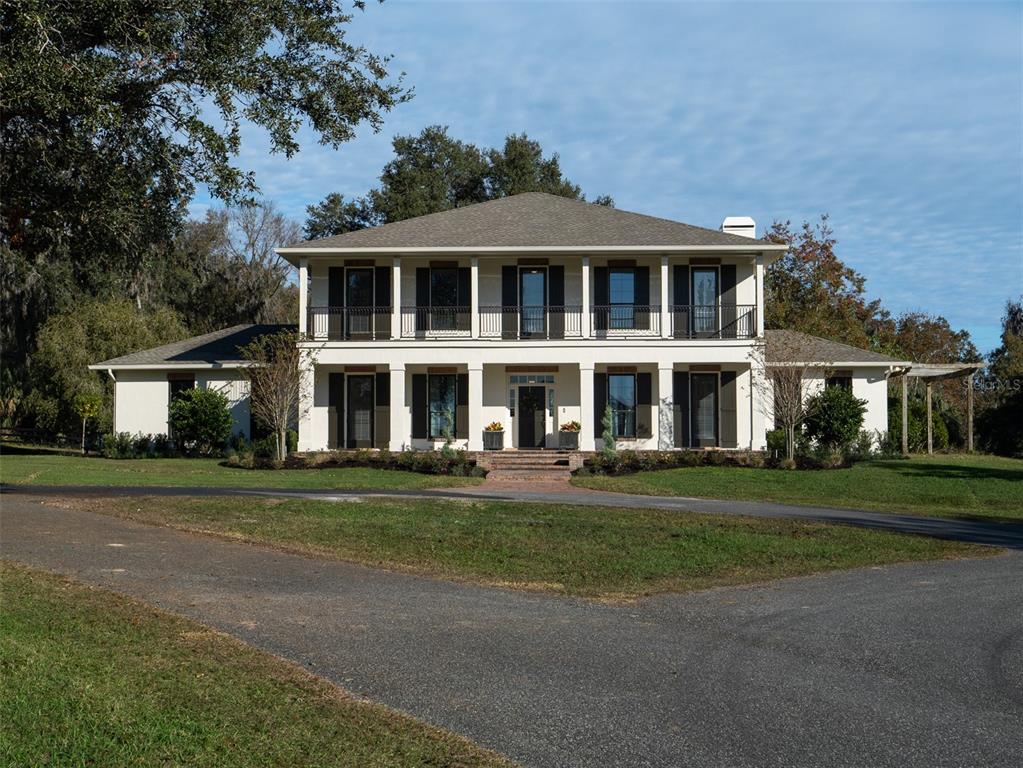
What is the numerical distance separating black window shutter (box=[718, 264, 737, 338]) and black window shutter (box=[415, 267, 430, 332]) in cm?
851

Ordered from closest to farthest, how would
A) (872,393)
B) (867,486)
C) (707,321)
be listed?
1. (867,486)
2. (707,321)
3. (872,393)

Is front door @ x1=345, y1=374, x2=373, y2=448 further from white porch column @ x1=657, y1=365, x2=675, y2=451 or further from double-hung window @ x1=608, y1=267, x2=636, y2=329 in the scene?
white porch column @ x1=657, y1=365, x2=675, y2=451

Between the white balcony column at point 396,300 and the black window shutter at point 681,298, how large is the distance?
7924mm

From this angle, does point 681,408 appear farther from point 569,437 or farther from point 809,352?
point 809,352

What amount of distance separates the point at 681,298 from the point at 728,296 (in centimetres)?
137

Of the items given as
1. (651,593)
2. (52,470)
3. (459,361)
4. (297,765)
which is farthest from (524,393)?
(297,765)

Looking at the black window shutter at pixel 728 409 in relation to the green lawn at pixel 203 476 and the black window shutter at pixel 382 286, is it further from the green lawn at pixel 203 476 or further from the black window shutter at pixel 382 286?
the black window shutter at pixel 382 286

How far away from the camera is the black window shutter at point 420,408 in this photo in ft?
99.1

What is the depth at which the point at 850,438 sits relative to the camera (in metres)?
29.3

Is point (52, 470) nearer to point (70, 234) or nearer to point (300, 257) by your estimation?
point (300, 257)

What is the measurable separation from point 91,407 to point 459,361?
545 inches

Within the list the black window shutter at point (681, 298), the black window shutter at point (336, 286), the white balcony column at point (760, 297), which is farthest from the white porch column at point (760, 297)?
the black window shutter at point (336, 286)

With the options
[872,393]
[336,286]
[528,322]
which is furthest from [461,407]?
[872,393]

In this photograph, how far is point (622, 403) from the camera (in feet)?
99.0
